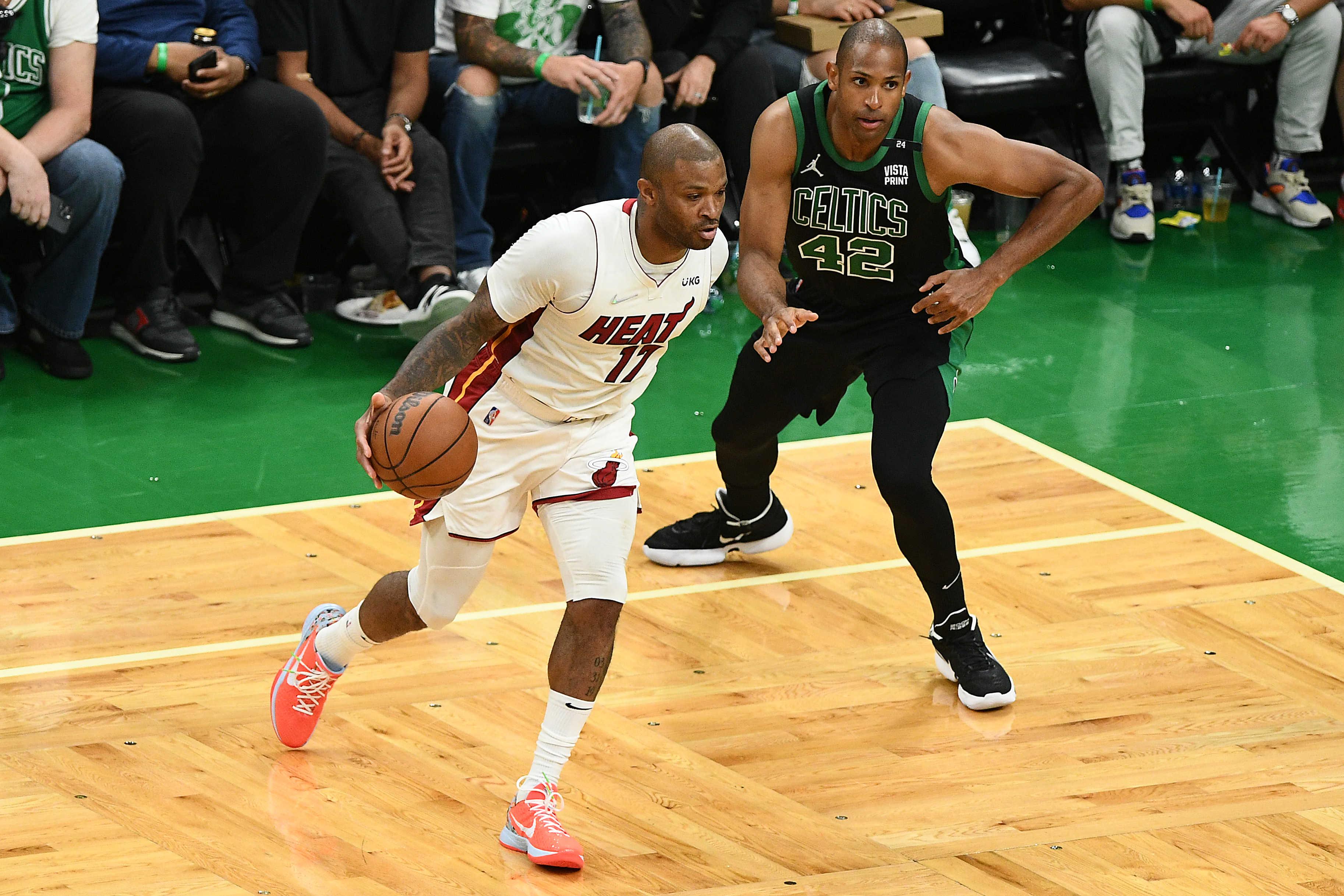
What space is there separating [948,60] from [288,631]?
504 cm

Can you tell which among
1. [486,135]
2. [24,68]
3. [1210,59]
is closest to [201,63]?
[24,68]

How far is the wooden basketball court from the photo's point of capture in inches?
147

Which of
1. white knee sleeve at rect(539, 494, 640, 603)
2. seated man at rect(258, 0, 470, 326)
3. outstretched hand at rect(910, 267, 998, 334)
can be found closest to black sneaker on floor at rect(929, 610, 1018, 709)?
outstretched hand at rect(910, 267, 998, 334)

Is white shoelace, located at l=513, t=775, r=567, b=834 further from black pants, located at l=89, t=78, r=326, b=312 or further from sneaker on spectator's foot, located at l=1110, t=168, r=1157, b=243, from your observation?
sneaker on spectator's foot, located at l=1110, t=168, r=1157, b=243

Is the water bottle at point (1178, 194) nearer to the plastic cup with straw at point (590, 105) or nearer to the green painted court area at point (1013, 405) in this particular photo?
the green painted court area at point (1013, 405)

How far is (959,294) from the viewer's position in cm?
455

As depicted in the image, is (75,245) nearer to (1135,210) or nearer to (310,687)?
(310,687)

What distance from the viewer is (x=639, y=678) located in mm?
4625

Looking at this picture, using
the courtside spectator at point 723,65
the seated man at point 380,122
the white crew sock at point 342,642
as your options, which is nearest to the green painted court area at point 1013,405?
the seated man at point 380,122

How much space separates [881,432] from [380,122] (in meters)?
3.37

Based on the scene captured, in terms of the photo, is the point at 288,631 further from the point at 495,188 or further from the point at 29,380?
the point at 495,188

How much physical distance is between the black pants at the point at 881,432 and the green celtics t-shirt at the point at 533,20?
2740 mm

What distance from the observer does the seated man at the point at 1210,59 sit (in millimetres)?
8445

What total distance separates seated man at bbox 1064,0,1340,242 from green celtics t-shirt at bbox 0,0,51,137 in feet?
15.4
